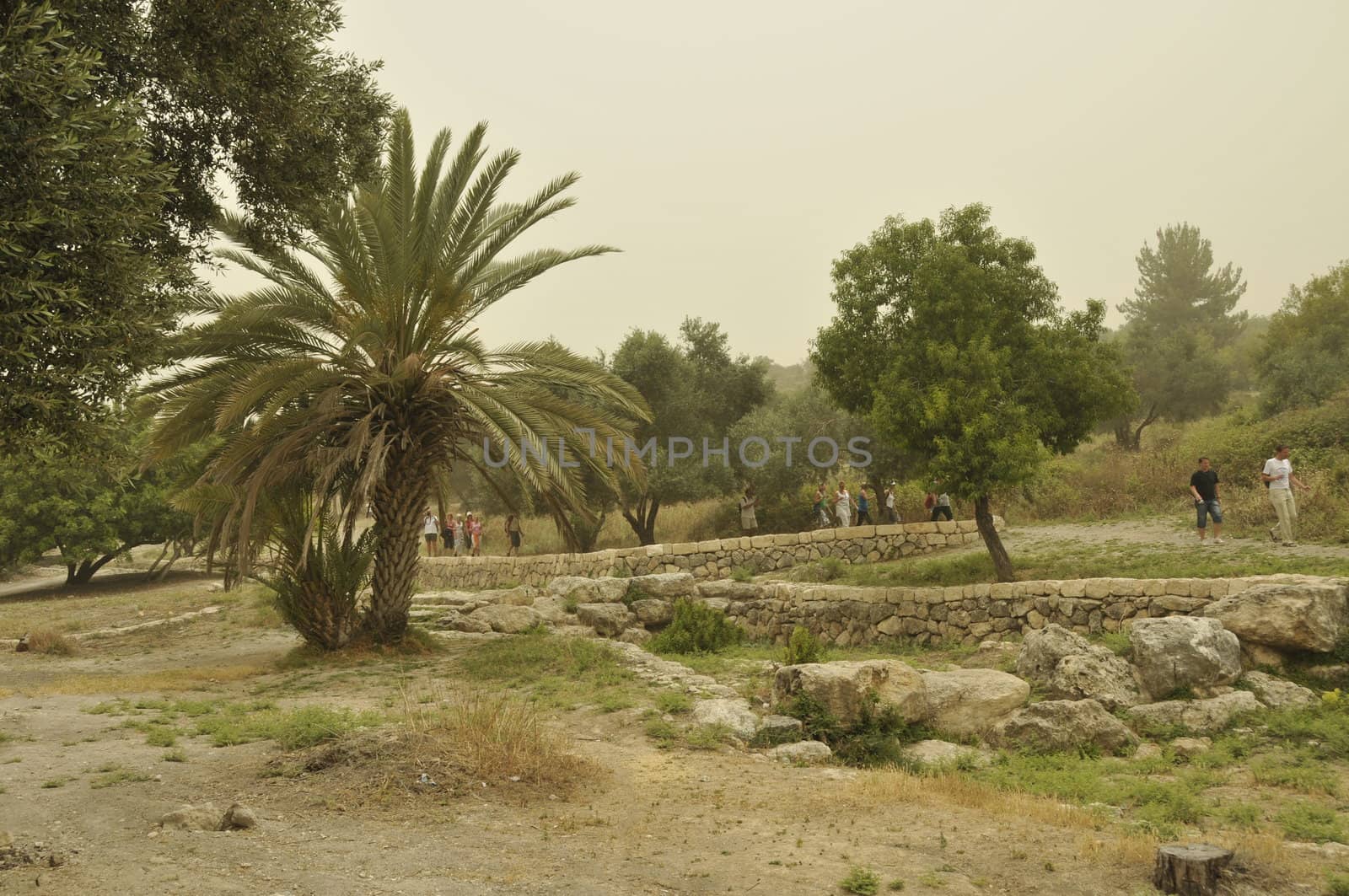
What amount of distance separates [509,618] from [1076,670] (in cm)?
905

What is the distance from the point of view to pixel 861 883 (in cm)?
496

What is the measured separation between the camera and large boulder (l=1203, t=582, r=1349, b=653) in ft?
32.8

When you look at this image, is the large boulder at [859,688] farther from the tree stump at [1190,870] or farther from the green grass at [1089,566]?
the green grass at [1089,566]

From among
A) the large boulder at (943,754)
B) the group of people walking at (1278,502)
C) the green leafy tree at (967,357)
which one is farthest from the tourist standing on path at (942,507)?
the large boulder at (943,754)

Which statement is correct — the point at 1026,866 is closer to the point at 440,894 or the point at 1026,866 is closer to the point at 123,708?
the point at 440,894

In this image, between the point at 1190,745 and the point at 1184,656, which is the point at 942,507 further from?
the point at 1190,745

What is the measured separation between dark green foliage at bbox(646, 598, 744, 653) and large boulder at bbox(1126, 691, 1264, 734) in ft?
20.9

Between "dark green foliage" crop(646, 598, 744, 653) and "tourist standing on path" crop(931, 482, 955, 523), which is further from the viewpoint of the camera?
"tourist standing on path" crop(931, 482, 955, 523)

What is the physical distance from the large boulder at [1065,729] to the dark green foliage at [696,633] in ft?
19.6

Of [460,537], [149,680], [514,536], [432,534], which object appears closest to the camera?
[149,680]

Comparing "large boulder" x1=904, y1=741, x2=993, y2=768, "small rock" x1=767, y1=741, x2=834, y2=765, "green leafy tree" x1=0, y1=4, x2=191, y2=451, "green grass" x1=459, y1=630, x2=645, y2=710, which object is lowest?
"large boulder" x1=904, y1=741, x2=993, y2=768

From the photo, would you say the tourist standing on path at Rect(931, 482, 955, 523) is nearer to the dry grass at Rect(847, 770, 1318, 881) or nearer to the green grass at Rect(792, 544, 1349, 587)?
the green grass at Rect(792, 544, 1349, 587)

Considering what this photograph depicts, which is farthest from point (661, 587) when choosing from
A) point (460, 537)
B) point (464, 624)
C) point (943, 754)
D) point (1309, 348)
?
point (1309, 348)

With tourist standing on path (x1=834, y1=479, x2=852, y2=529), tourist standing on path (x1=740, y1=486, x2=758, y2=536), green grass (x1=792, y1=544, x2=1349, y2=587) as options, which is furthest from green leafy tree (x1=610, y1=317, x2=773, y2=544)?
green grass (x1=792, y1=544, x2=1349, y2=587)
